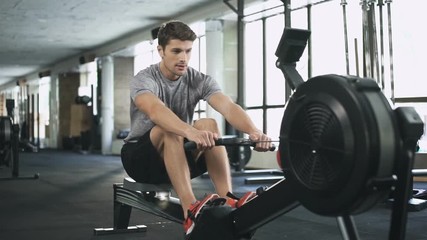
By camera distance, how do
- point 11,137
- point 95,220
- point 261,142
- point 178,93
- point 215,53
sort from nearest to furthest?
point 261,142
point 178,93
point 95,220
point 11,137
point 215,53

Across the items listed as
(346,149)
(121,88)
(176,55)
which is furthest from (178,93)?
(121,88)

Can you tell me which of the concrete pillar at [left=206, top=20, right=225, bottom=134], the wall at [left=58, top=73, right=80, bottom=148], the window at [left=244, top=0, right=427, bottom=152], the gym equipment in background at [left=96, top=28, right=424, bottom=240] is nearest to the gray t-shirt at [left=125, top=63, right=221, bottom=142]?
the gym equipment in background at [left=96, top=28, right=424, bottom=240]

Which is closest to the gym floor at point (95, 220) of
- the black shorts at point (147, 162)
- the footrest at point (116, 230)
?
the footrest at point (116, 230)

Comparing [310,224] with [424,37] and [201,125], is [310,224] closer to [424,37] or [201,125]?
[201,125]

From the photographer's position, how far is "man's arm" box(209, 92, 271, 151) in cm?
167

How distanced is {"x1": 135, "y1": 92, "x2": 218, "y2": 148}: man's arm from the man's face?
0.16m

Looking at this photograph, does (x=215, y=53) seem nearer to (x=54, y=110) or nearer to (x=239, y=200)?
(x=239, y=200)

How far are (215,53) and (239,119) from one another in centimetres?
545

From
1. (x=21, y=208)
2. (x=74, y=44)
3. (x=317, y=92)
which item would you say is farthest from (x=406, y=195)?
(x=74, y=44)

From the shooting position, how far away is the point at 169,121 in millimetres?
1707

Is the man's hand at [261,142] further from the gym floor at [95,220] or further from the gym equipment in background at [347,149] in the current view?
the gym floor at [95,220]

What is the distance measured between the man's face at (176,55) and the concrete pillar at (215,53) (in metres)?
5.15

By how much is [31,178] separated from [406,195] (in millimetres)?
4943

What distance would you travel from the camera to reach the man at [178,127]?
5.62 ft
